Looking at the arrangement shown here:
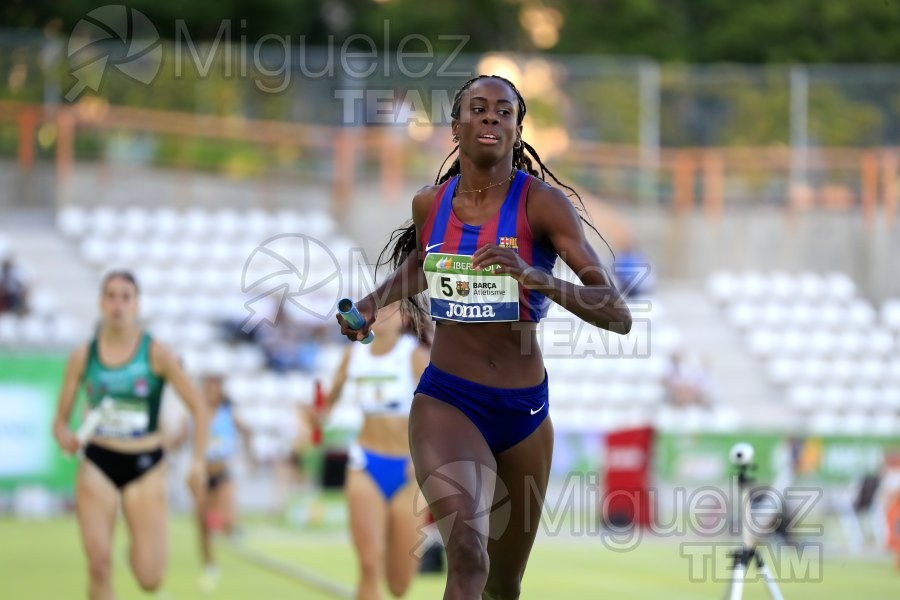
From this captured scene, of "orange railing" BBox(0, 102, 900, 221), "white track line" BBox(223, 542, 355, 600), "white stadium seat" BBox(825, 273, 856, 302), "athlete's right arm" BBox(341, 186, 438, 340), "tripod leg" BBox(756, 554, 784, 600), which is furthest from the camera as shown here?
"white stadium seat" BBox(825, 273, 856, 302)

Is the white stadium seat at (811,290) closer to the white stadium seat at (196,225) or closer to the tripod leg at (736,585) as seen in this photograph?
the white stadium seat at (196,225)

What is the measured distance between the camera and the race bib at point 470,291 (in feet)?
20.5

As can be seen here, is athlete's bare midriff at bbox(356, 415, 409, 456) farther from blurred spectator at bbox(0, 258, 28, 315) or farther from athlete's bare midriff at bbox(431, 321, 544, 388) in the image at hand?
blurred spectator at bbox(0, 258, 28, 315)

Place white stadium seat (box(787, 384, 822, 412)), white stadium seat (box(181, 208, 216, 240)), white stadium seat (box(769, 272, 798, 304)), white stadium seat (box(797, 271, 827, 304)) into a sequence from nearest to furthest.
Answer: white stadium seat (box(787, 384, 822, 412)) < white stadium seat (box(181, 208, 216, 240)) < white stadium seat (box(769, 272, 798, 304)) < white stadium seat (box(797, 271, 827, 304))

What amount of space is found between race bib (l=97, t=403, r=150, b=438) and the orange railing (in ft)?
59.0

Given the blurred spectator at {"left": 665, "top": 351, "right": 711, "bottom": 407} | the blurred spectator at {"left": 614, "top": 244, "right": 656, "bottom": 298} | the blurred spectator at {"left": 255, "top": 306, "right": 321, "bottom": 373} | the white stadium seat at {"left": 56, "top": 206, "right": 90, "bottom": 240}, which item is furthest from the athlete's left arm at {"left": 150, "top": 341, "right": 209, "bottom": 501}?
the white stadium seat at {"left": 56, "top": 206, "right": 90, "bottom": 240}

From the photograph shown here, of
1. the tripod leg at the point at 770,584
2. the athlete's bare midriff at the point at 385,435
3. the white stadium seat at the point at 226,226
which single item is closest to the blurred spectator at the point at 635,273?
the white stadium seat at the point at 226,226

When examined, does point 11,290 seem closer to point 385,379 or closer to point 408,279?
point 385,379

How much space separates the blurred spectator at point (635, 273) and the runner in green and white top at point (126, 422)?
13884 mm

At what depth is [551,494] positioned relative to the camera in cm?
2167

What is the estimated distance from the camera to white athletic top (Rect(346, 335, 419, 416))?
10227mm

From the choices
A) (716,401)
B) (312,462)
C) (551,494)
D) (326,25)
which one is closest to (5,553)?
(312,462)

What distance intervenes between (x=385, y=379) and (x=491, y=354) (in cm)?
396

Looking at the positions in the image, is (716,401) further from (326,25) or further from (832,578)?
(326,25)
